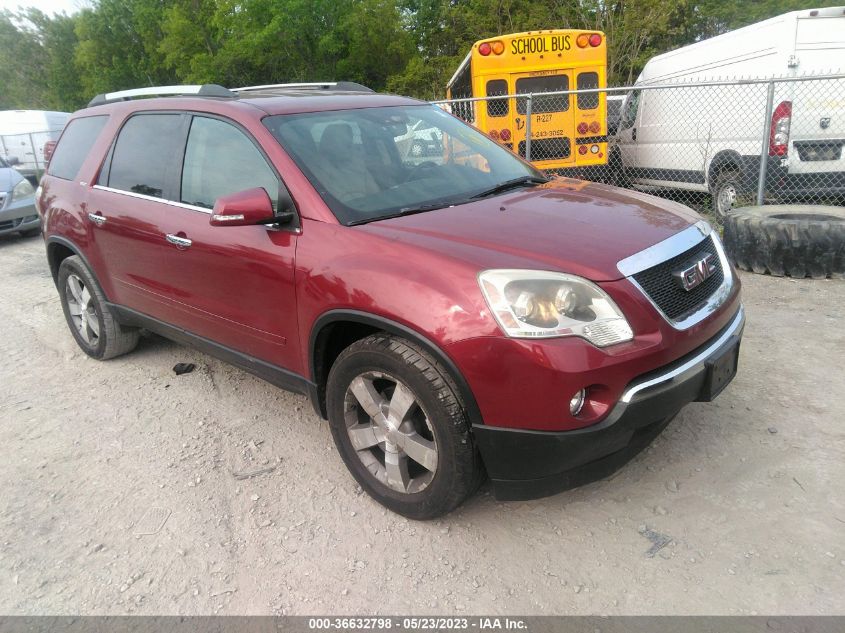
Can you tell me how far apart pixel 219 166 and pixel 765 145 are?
19.8 feet

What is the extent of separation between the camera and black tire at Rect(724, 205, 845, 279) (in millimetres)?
5500

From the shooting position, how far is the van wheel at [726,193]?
769 centimetres

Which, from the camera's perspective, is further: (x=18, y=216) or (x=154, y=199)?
(x=18, y=216)

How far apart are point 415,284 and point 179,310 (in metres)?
1.87

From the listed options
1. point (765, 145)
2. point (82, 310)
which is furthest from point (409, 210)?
point (765, 145)

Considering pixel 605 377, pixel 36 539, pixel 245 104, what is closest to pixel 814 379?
pixel 605 377

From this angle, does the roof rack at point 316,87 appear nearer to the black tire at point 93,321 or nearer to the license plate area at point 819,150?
the black tire at point 93,321

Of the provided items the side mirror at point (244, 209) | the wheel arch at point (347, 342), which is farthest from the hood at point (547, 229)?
the side mirror at point (244, 209)

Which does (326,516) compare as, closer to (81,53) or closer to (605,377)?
(605,377)

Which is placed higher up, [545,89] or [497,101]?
[545,89]

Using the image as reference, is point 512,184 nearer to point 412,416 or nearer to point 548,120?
point 412,416

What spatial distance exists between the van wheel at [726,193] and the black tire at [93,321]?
6.75 metres

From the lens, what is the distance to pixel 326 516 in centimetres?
290

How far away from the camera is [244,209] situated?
2777 millimetres
